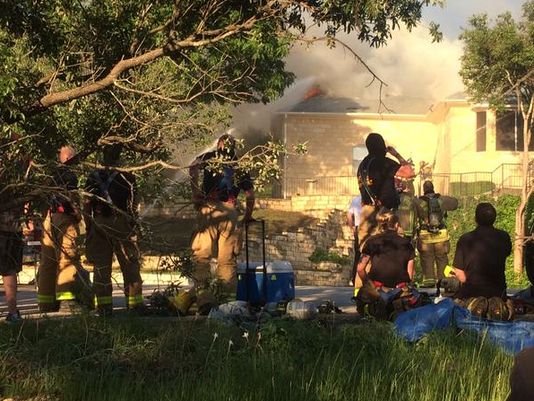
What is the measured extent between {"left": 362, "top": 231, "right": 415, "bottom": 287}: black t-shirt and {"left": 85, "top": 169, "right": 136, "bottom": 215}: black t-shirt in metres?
2.27

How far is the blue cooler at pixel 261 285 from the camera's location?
7.99 meters

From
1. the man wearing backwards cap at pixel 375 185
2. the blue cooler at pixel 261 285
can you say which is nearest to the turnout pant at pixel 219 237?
the blue cooler at pixel 261 285

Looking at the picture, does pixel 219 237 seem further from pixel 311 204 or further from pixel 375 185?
pixel 311 204

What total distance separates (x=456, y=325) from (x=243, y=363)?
187cm

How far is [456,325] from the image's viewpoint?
19.4ft

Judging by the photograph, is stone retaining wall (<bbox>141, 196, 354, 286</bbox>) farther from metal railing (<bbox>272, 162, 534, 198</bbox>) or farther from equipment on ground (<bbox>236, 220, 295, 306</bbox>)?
equipment on ground (<bbox>236, 220, 295, 306</bbox>)

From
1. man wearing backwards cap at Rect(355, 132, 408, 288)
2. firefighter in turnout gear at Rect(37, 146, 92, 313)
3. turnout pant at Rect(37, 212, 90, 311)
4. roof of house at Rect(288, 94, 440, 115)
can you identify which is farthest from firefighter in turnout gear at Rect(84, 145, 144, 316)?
roof of house at Rect(288, 94, 440, 115)

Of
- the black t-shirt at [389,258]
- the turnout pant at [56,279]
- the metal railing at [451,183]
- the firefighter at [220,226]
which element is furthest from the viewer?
the metal railing at [451,183]

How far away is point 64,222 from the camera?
7637 millimetres

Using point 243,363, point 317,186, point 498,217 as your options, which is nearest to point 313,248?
point 498,217

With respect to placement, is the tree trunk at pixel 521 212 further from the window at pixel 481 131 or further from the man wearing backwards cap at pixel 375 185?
the man wearing backwards cap at pixel 375 185

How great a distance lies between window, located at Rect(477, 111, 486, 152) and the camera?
2630 centimetres

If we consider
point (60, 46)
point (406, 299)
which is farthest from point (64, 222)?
point (406, 299)

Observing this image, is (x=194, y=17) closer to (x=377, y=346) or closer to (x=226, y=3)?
(x=226, y=3)
